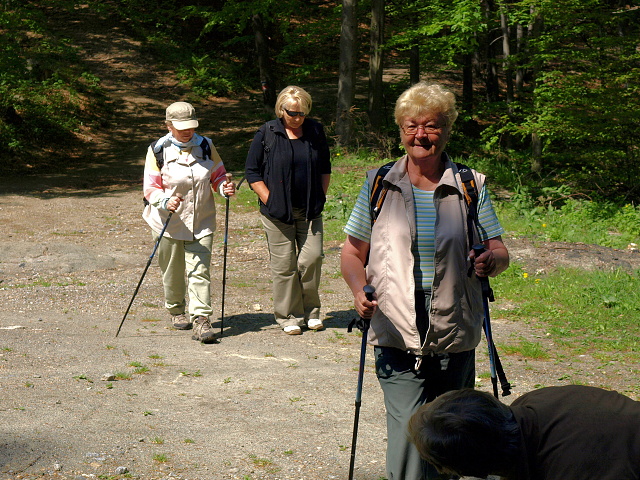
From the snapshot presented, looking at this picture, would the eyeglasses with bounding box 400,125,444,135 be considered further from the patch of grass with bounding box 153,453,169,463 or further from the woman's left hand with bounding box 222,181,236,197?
the woman's left hand with bounding box 222,181,236,197

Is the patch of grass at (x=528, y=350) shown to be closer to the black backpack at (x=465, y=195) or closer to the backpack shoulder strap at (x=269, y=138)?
the backpack shoulder strap at (x=269, y=138)

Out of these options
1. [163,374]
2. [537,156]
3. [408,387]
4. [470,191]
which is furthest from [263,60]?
[408,387]

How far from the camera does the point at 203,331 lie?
6852 millimetres

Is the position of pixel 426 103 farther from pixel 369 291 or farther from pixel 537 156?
pixel 537 156

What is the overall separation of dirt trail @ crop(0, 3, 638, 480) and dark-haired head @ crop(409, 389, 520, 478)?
7.18 feet

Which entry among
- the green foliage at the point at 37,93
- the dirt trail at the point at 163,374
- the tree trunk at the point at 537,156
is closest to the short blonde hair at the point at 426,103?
the dirt trail at the point at 163,374

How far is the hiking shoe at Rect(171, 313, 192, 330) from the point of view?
7.44 meters

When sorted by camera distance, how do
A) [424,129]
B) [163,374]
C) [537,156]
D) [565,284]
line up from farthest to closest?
[537,156], [565,284], [163,374], [424,129]

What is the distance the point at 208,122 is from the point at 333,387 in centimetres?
1952

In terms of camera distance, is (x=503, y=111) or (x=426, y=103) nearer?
(x=426, y=103)

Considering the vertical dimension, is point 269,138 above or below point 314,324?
above

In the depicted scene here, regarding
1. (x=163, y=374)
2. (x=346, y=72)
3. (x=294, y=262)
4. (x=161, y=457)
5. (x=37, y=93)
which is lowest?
(x=163, y=374)

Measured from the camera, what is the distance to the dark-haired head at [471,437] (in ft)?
7.08

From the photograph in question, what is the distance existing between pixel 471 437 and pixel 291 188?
16.2 feet
